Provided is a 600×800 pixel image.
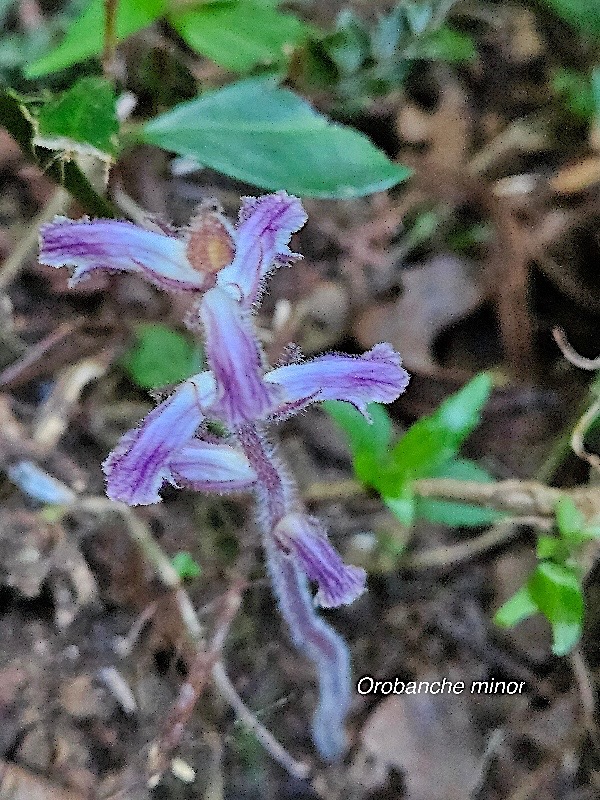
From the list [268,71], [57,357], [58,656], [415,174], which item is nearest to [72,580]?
[58,656]

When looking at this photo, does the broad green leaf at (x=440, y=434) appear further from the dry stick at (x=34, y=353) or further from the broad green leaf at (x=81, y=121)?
the dry stick at (x=34, y=353)

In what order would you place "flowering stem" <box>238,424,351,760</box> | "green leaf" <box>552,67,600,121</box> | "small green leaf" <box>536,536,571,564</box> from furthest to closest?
1. "green leaf" <box>552,67,600,121</box>
2. "small green leaf" <box>536,536,571,564</box>
3. "flowering stem" <box>238,424,351,760</box>

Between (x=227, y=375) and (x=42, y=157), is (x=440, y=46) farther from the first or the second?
(x=227, y=375)

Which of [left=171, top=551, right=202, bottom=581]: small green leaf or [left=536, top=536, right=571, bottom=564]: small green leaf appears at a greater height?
[left=536, top=536, right=571, bottom=564]: small green leaf

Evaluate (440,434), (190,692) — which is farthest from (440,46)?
(190,692)

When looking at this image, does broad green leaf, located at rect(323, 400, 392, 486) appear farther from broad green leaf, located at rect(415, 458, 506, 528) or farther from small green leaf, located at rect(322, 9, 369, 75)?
small green leaf, located at rect(322, 9, 369, 75)

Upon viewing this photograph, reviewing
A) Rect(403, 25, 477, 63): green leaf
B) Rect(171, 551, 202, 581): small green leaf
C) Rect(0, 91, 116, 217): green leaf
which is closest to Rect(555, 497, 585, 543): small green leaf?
Rect(171, 551, 202, 581): small green leaf

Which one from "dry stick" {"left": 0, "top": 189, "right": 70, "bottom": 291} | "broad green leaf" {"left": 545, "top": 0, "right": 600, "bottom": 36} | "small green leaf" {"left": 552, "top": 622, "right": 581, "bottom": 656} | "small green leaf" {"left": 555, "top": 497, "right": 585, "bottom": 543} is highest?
"broad green leaf" {"left": 545, "top": 0, "right": 600, "bottom": 36}

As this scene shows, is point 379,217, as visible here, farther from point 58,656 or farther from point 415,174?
point 58,656
